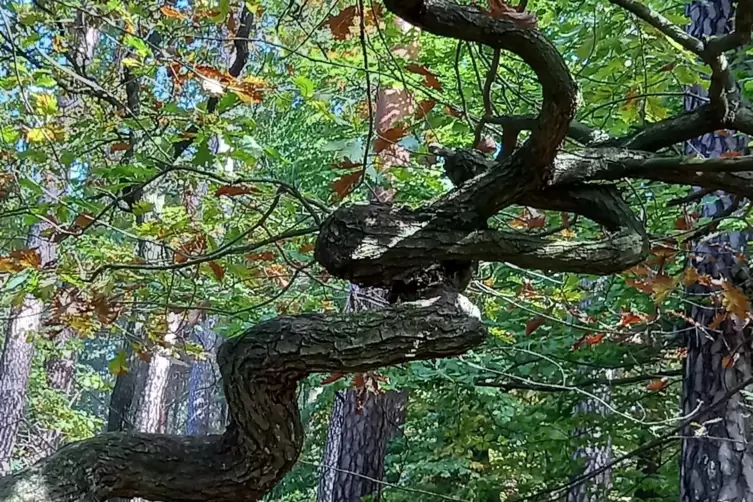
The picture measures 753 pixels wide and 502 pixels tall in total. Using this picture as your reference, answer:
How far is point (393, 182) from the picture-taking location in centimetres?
341

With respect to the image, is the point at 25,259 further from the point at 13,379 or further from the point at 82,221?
the point at 13,379

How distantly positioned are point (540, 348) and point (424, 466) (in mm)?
1847

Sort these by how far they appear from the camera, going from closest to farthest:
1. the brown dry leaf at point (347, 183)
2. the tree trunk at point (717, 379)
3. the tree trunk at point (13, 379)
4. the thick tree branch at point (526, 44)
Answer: the thick tree branch at point (526, 44) < the brown dry leaf at point (347, 183) < the tree trunk at point (717, 379) < the tree trunk at point (13, 379)

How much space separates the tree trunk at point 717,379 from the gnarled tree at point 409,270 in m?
1.76

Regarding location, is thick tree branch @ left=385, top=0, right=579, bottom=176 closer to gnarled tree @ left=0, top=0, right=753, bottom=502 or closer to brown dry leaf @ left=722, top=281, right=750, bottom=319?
gnarled tree @ left=0, top=0, right=753, bottom=502

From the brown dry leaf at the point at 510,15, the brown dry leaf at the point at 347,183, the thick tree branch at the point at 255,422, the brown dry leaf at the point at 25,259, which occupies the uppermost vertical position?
the brown dry leaf at the point at 510,15

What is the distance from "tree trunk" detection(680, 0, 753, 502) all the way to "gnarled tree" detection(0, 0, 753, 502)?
1.76m

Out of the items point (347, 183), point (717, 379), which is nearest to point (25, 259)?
point (347, 183)

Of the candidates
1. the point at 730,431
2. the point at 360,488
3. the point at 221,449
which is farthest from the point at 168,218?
the point at 360,488

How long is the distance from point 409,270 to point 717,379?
7.91 feet

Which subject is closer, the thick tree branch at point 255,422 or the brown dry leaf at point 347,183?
the thick tree branch at point 255,422

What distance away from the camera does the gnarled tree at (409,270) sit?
1.51 meters

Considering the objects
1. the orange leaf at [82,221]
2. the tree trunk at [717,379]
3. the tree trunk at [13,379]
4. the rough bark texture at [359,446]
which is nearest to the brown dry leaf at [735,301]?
the tree trunk at [717,379]

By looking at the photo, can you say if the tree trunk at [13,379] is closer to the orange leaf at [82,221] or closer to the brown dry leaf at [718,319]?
the orange leaf at [82,221]
